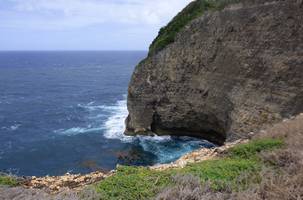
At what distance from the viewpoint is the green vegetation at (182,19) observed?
43547 mm

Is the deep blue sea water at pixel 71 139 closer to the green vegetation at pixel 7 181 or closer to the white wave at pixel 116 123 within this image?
the white wave at pixel 116 123

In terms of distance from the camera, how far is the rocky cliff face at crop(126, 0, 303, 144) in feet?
100

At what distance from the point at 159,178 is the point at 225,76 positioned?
2755 centimetres

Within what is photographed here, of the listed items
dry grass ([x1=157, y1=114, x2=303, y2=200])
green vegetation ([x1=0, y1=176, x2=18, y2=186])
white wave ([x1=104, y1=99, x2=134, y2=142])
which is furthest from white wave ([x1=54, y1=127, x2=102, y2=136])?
dry grass ([x1=157, y1=114, x2=303, y2=200])

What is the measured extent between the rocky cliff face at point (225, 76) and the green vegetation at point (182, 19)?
1.03m

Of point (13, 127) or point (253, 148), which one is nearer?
point (253, 148)

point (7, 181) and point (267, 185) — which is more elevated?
point (267, 185)

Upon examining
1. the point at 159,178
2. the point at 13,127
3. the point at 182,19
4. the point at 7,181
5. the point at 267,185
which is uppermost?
the point at 182,19

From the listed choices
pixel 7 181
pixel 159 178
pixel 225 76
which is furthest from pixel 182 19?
pixel 159 178

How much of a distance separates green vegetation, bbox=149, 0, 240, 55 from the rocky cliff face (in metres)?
1.03

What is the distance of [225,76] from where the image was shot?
36500 millimetres

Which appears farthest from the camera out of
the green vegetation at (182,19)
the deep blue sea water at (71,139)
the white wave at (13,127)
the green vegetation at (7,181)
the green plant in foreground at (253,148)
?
the white wave at (13,127)

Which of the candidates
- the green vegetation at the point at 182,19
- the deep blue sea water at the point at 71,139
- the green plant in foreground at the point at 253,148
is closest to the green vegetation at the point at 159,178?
the green plant in foreground at the point at 253,148

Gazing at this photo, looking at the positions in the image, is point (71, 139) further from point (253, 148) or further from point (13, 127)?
point (253, 148)
